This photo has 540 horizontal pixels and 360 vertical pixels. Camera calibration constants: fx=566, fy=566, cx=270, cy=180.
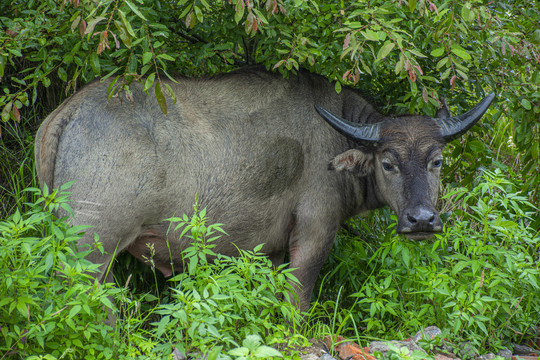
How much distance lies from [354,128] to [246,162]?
0.92 metres

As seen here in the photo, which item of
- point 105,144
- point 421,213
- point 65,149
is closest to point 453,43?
point 421,213

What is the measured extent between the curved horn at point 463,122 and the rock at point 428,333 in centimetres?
159

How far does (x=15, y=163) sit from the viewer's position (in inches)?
220

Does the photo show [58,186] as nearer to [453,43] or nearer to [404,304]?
[404,304]

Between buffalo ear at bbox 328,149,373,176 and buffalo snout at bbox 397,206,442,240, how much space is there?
630mm

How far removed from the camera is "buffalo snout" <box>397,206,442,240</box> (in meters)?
4.19

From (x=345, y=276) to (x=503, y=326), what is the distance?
149cm

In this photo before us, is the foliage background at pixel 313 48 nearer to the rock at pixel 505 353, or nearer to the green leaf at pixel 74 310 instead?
the green leaf at pixel 74 310

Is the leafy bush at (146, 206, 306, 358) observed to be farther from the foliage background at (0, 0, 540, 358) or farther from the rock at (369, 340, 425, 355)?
the foliage background at (0, 0, 540, 358)

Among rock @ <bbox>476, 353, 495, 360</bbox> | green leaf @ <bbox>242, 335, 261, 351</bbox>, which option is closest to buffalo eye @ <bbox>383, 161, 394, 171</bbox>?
rock @ <bbox>476, 353, 495, 360</bbox>

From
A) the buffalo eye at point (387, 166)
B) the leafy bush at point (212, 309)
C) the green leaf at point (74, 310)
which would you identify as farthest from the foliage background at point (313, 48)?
the green leaf at point (74, 310)

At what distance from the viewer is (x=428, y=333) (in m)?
3.85

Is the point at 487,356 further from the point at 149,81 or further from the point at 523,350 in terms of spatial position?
the point at 149,81

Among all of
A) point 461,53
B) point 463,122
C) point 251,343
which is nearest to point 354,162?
point 463,122
